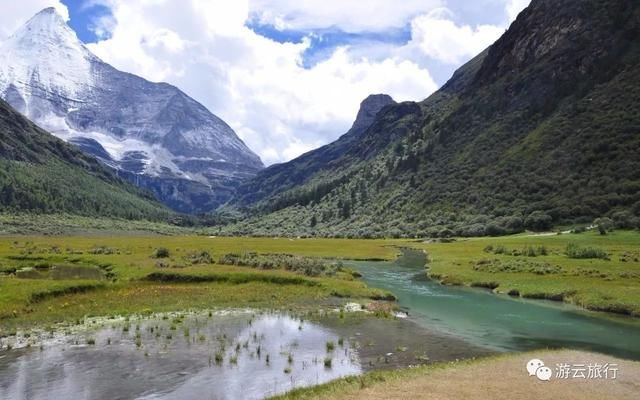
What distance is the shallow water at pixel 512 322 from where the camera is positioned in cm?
4197

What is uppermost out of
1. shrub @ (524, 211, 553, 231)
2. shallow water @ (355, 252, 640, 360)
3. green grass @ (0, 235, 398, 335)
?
shrub @ (524, 211, 553, 231)

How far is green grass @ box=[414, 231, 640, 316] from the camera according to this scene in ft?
194

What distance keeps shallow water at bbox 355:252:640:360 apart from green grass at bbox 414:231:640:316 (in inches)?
121

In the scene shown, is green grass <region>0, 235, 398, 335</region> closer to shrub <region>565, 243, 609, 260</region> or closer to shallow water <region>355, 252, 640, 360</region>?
shallow water <region>355, 252, 640, 360</region>

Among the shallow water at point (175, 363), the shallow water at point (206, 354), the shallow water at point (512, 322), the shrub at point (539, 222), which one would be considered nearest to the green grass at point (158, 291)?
the shallow water at point (206, 354)

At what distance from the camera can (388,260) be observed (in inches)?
4496

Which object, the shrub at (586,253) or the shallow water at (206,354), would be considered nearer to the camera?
the shallow water at (206,354)

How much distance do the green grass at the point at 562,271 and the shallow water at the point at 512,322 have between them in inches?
121

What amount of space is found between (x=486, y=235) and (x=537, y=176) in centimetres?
4400

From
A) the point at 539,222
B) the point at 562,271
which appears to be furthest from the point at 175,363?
the point at 539,222

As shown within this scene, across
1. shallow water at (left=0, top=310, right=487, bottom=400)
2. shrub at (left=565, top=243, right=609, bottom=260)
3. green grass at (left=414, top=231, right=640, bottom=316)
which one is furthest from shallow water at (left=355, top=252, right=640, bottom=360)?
shrub at (left=565, top=243, right=609, bottom=260)

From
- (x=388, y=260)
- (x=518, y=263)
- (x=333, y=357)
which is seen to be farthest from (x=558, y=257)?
(x=333, y=357)

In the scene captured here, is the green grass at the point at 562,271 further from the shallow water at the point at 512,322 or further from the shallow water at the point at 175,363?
the shallow water at the point at 175,363

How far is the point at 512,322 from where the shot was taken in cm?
5075
